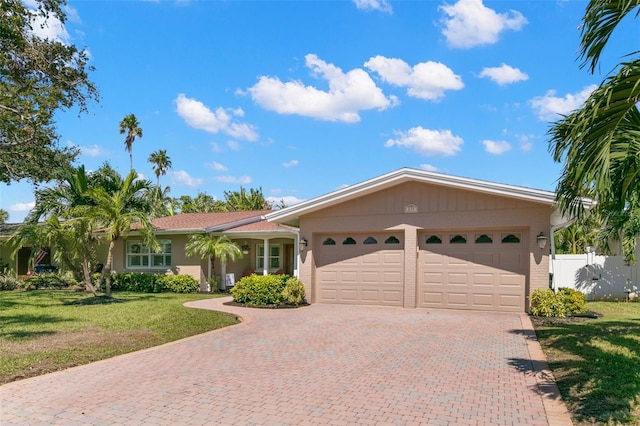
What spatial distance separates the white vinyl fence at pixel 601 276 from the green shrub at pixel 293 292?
971 cm

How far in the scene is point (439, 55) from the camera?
15039 mm

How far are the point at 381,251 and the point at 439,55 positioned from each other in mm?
7059

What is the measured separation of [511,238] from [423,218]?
2.50m

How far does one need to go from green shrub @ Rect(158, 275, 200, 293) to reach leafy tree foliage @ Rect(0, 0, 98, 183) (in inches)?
320

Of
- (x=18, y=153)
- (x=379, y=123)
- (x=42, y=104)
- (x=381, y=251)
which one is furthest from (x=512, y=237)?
(x=18, y=153)

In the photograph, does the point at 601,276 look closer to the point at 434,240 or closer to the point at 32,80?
the point at 434,240

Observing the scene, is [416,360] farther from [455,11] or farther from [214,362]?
[455,11]

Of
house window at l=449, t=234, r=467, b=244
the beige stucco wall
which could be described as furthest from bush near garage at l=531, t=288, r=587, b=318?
house window at l=449, t=234, r=467, b=244

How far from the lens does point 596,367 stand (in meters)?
6.39

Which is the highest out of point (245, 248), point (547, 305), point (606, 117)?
point (606, 117)

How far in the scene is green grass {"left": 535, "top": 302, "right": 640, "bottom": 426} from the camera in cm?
470

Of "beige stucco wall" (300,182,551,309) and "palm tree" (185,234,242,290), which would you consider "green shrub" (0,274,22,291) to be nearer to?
"palm tree" (185,234,242,290)

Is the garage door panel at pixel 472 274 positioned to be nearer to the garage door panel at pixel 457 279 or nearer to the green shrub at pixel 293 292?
the garage door panel at pixel 457 279

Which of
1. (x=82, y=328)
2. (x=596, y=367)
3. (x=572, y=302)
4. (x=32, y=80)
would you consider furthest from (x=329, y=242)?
(x=32, y=80)
